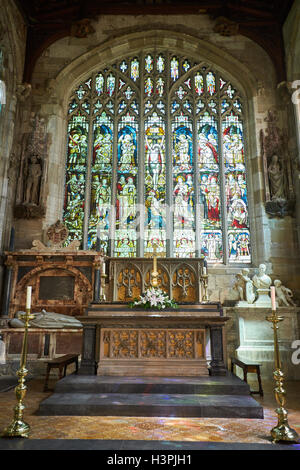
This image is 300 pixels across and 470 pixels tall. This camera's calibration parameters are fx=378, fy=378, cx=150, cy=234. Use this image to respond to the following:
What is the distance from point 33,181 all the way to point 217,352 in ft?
24.8

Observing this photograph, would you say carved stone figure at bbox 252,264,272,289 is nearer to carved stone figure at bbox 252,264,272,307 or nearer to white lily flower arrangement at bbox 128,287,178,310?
carved stone figure at bbox 252,264,272,307

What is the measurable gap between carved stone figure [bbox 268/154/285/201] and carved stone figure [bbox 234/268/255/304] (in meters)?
2.53

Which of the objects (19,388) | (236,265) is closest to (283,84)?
(236,265)

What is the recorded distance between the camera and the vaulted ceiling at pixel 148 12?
1218cm

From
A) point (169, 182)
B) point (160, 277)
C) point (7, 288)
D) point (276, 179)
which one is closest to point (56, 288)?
point (7, 288)

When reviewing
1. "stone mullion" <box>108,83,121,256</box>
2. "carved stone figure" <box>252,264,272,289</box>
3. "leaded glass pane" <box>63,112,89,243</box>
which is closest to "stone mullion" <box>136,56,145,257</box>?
"stone mullion" <box>108,83,121,256</box>

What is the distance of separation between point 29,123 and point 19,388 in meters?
9.63

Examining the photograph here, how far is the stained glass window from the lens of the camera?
1134 cm

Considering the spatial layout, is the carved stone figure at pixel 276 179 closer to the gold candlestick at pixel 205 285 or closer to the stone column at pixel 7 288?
the gold candlestick at pixel 205 285

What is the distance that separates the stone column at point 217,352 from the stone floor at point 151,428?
1.18 metres
